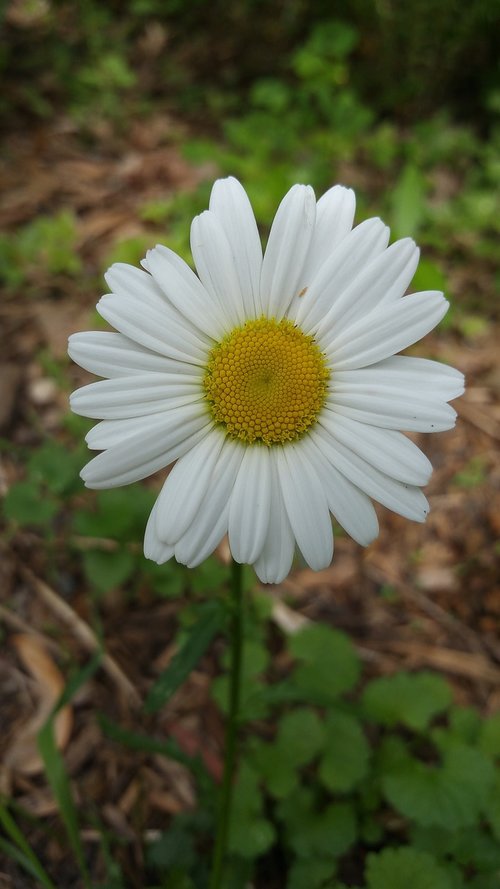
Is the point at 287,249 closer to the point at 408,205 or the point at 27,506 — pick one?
the point at 27,506

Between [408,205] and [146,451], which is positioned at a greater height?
[408,205]

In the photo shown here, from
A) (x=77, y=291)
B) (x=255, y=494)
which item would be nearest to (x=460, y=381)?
(x=255, y=494)

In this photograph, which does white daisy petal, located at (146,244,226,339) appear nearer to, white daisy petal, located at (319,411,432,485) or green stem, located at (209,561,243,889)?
white daisy petal, located at (319,411,432,485)

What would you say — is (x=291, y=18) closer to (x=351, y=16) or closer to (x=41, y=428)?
(x=351, y=16)

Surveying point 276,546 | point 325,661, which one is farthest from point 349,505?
point 325,661

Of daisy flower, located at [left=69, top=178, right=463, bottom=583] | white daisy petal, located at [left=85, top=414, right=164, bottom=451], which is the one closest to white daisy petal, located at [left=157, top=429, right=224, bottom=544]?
daisy flower, located at [left=69, top=178, right=463, bottom=583]

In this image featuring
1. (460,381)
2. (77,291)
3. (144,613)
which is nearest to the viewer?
(460,381)
